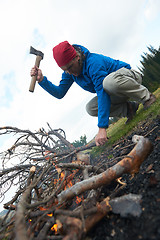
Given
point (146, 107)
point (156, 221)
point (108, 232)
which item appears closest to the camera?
point (156, 221)

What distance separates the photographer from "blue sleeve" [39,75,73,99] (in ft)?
12.3

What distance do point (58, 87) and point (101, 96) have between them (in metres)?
1.50

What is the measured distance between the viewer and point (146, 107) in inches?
136

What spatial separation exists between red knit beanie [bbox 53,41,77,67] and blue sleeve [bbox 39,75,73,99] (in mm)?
902

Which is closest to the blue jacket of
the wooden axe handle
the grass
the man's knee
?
the wooden axe handle

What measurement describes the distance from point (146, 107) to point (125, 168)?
8.24 feet

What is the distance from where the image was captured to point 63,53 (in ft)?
9.31

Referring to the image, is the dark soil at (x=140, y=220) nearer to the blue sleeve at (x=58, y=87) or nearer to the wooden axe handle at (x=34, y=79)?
the wooden axe handle at (x=34, y=79)

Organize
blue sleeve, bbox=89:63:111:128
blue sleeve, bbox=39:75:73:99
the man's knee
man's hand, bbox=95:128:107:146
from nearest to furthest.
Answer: man's hand, bbox=95:128:107:146 → blue sleeve, bbox=89:63:111:128 → blue sleeve, bbox=39:75:73:99 → the man's knee


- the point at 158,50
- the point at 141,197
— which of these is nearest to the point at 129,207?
the point at 141,197

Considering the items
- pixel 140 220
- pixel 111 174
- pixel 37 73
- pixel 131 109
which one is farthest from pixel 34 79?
pixel 140 220

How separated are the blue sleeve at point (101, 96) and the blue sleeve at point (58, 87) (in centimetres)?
115

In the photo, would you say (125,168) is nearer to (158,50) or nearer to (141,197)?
(141,197)

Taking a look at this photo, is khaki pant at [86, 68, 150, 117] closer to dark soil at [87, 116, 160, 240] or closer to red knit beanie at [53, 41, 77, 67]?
red knit beanie at [53, 41, 77, 67]
